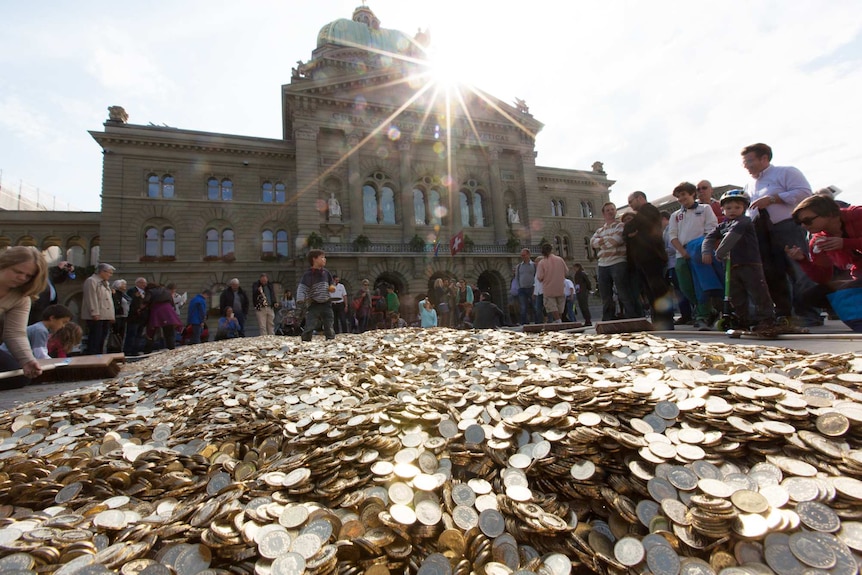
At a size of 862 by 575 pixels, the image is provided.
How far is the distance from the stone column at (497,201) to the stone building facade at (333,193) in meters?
0.10

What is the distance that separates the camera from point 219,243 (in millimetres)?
24734

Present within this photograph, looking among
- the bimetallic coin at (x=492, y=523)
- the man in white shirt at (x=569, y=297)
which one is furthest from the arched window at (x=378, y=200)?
the bimetallic coin at (x=492, y=523)

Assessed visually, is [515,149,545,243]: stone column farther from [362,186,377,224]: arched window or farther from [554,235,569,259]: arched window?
[362,186,377,224]: arched window

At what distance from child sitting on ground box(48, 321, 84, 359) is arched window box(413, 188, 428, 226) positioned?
22.1 m

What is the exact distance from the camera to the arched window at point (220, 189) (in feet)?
82.8

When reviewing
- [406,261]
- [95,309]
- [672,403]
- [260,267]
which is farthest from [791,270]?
[260,267]

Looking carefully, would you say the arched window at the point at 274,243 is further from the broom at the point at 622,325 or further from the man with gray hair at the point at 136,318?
the broom at the point at 622,325

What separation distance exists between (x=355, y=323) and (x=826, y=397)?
43.7ft

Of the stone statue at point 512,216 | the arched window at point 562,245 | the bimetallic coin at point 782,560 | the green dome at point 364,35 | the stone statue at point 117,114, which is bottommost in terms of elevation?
the bimetallic coin at point 782,560

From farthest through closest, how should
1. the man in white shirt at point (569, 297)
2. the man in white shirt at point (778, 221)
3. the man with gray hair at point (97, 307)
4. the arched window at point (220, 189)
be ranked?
the arched window at point (220, 189) → the man in white shirt at point (569, 297) → the man with gray hair at point (97, 307) → the man in white shirt at point (778, 221)

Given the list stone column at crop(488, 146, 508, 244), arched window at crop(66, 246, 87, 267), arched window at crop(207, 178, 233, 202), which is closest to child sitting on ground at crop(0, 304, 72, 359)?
arched window at crop(207, 178, 233, 202)

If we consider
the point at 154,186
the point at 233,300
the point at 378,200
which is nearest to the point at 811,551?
the point at 233,300

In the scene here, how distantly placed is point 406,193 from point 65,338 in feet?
71.7

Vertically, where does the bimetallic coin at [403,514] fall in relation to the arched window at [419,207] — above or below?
below
